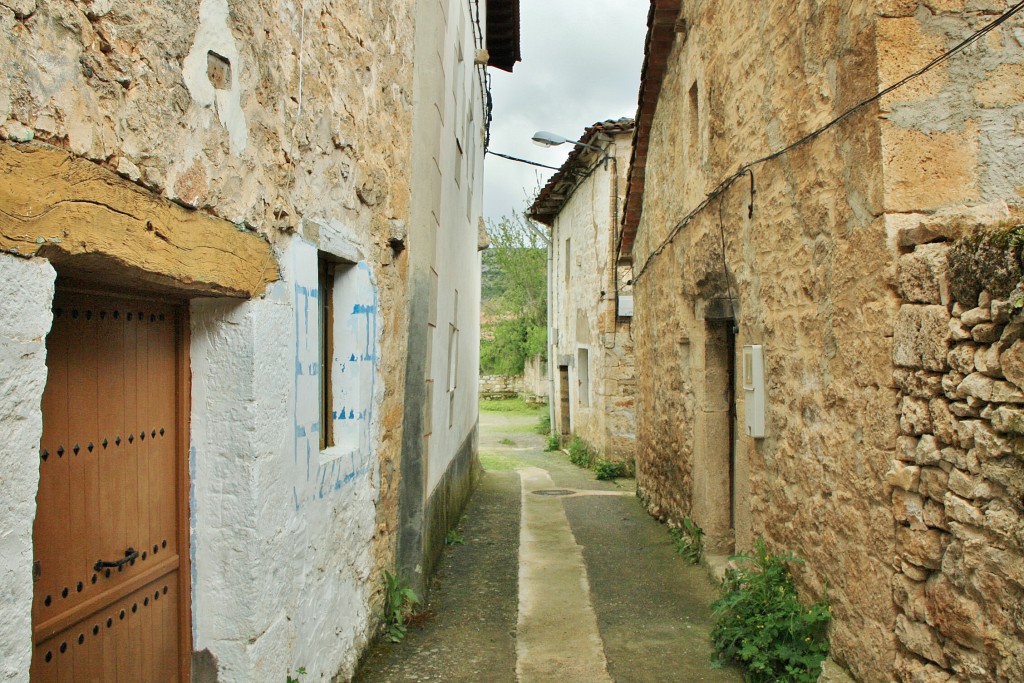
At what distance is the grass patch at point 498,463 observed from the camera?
43.9ft

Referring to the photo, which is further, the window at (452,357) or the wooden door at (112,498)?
the window at (452,357)

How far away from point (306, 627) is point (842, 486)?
2408 millimetres

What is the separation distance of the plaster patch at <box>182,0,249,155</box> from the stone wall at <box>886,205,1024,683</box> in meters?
2.44

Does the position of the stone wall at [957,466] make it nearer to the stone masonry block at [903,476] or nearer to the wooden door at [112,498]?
the stone masonry block at [903,476]

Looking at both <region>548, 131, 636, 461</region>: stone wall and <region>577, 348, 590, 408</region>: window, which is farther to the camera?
<region>577, 348, 590, 408</region>: window

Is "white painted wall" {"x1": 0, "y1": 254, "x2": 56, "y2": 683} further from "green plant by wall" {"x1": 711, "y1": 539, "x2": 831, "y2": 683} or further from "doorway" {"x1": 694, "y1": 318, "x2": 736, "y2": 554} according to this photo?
"doorway" {"x1": 694, "y1": 318, "x2": 736, "y2": 554}

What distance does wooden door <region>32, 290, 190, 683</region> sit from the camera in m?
2.07

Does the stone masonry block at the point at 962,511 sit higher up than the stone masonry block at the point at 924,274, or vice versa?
the stone masonry block at the point at 924,274

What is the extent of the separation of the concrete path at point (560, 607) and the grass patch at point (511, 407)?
60.1ft

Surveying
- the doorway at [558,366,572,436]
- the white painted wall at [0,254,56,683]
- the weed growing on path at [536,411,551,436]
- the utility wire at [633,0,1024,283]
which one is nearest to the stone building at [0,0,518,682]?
the white painted wall at [0,254,56,683]

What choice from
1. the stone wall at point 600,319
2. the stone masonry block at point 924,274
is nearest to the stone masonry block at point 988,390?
the stone masonry block at point 924,274

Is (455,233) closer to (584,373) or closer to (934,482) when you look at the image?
(934,482)

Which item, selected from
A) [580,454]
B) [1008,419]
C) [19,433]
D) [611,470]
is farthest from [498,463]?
[19,433]

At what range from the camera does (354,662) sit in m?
3.94
